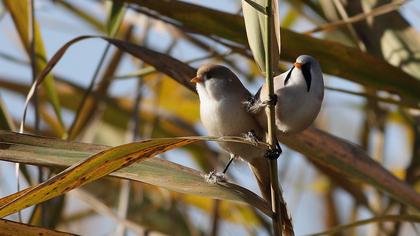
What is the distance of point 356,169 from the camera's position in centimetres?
175

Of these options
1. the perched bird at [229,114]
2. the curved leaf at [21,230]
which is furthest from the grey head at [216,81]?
the curved leaf at [21,230]

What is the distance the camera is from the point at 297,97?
4.34ft

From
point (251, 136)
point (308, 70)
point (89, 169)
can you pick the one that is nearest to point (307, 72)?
point (308, 70)

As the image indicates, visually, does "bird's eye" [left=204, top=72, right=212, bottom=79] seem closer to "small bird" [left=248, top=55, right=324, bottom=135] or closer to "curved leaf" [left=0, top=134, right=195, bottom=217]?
"small bird" [left=248, top=55, right=324, bottom=135]

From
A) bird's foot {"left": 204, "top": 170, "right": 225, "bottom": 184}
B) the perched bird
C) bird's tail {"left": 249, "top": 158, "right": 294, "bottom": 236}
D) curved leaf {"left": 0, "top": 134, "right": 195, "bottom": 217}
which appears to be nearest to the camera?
curved leaf {"left": 0, "top": 134, "right": 195, "bottom": 217}

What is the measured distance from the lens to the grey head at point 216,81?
4.88ft

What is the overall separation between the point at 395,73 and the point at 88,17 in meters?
1.42

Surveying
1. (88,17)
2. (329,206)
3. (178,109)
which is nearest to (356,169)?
(329,206)

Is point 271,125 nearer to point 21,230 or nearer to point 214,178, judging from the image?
point 214,178

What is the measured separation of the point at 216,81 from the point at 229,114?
0.40 ft

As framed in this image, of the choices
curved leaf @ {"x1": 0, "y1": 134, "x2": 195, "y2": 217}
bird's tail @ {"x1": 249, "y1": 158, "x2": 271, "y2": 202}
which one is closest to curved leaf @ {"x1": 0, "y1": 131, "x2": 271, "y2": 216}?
curved leaf @ {"x1": 0, "y1": 134, "x2": 195, "y2": 217}

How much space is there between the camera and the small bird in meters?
1.32

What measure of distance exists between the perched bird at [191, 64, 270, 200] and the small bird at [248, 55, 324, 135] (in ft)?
0.19

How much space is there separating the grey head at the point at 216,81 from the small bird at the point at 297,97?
0.13 metres
